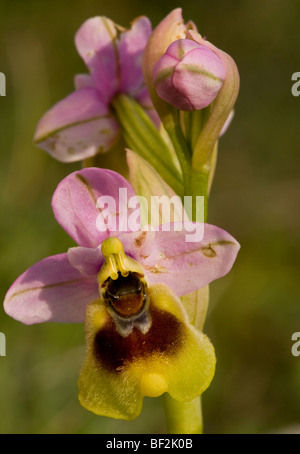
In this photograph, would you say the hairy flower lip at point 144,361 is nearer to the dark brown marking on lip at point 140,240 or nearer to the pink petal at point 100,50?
the dark brown marking on lip at point 140,240

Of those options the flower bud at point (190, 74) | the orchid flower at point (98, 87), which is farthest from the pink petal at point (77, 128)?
the flower bud at point (190, 74)

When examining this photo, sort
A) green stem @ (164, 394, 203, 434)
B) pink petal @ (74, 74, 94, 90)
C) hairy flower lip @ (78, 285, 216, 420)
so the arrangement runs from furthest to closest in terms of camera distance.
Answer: pink petal @ (74, 74, 94, 90), green stem @ (164, 394, 203, 434), hairy flower lip @ (78, 285, 216, 420)

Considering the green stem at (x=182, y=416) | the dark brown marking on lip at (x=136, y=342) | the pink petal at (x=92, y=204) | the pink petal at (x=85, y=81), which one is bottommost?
the green stem at (x=182, y=416)

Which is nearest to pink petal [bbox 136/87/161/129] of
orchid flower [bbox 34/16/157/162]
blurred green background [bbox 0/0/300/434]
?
orchid flower [bbox 34/16/157/162]

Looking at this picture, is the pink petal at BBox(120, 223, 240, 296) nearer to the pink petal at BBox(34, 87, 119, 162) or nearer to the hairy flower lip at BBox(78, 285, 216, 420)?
the hairy flower lip at BBox(78, 285, 216, 420)

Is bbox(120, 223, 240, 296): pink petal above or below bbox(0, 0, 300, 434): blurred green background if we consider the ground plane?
below

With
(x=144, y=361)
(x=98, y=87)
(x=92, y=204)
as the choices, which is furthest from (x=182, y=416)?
(x=98, y=87)
